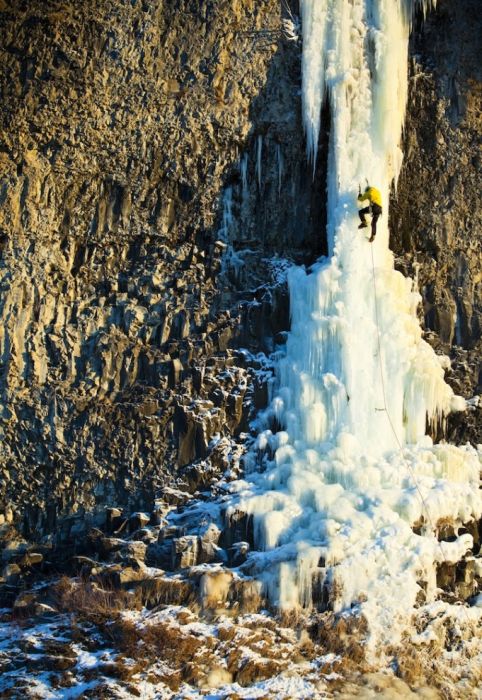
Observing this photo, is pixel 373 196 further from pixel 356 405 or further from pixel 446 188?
pixel 356 405

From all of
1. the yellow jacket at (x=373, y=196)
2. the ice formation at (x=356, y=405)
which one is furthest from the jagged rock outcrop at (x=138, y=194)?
the yellow jacket at (x=373, y=196)

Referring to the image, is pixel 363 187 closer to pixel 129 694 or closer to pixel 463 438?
pixel 463 438

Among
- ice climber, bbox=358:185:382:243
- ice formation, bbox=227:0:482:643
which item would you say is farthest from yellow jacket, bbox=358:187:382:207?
ice formation, bbox=227:0:482:643

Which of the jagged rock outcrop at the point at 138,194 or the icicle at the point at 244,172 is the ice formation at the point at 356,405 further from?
the icicle at the point at 244,172

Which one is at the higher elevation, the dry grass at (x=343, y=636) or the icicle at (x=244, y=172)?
the icicle at (x=244, y=172)

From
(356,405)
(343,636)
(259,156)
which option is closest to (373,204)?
(259,156)

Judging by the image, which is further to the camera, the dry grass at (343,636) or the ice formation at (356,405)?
the ice formation at (356,405)

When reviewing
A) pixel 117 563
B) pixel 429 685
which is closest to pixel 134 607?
pixel 117 563
